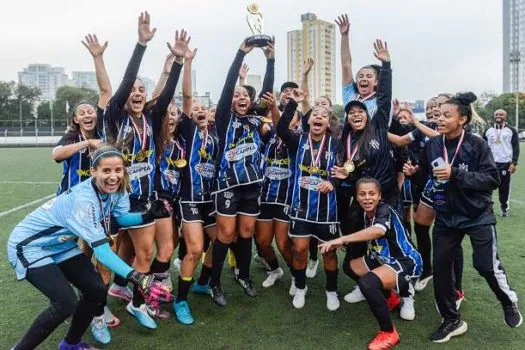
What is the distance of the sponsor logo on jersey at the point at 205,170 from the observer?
4.46 m

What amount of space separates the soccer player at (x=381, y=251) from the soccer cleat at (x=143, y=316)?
1.55 m

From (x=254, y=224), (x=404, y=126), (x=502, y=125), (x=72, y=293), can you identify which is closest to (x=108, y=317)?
(x=72, y=293)

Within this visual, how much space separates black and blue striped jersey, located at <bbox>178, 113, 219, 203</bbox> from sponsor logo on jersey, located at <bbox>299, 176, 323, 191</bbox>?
0.86 metres

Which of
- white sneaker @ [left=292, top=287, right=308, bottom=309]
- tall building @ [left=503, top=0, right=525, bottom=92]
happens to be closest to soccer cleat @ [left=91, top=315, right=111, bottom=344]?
white sneaker @ [left=292, top=287, right=308, bottom=309]

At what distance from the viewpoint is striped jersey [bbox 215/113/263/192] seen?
4406mm

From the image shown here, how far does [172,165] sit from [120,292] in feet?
4.48

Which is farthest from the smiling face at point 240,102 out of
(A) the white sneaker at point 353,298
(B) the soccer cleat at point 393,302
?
(B) the soccer cleat at point 393,302

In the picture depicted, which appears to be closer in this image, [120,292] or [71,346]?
[71,346]

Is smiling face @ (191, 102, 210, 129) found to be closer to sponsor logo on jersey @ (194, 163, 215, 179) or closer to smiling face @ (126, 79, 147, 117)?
sponsor logo on jersey @ (194, 163, 215, 179)

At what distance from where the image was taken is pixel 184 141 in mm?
4539

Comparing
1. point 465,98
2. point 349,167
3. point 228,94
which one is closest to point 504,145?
point 465,98

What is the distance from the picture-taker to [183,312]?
416 cm

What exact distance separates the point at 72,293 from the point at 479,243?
9.90ft

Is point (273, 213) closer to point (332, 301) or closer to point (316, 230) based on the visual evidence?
point (316, 230)
